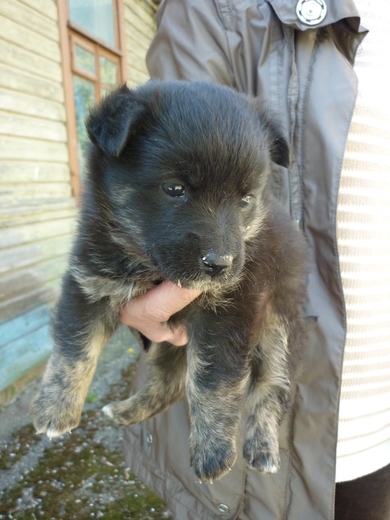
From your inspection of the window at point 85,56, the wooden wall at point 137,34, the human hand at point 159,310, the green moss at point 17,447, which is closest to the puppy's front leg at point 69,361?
the human hand at point 159,310

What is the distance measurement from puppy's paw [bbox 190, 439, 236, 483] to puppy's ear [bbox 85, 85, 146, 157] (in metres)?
1.13

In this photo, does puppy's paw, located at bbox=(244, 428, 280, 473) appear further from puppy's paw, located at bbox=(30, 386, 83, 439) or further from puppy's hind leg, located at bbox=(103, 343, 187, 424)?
puppy's paw, located at bbox=(30, 386, 83, 439)

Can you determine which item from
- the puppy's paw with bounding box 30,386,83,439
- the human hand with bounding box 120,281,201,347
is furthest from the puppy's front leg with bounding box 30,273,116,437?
the human hand with bounding box 120,281,201,347

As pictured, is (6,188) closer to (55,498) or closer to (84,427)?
(84,427)

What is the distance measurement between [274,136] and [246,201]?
325 millimetres

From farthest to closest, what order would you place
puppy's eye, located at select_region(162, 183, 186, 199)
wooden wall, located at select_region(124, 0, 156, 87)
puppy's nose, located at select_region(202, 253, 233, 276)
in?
wooden wall, located at select_region(124, 0, 156, 87), puppy's eye, located at select_region(162, 183, 186, 199), puppy's nose, located at select_region(202, 253, 233, 276)

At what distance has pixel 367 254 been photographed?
1.87m

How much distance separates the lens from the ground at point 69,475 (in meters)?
2.98

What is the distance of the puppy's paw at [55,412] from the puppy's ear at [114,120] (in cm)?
103

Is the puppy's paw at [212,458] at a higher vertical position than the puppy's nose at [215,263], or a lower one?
lower

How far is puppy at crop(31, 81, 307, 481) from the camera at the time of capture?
1.52 meters

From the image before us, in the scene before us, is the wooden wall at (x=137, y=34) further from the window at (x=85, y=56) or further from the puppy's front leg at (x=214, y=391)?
the puppy's front leg at (x=214, y=391)

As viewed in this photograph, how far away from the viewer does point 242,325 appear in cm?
176

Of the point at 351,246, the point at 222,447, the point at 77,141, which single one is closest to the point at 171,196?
the point at 351,246
